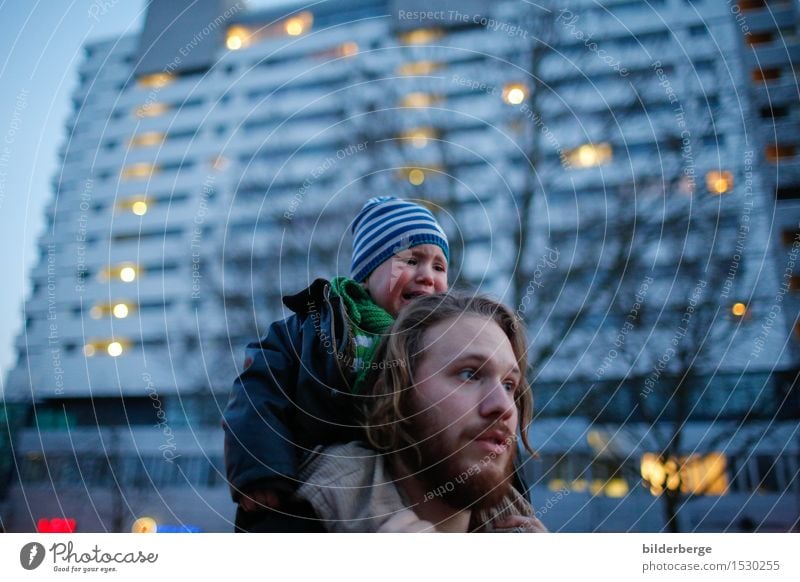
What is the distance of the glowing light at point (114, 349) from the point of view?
1.25 metres

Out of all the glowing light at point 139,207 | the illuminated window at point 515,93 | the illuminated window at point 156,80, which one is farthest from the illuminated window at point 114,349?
the illuminated window at point 515,93

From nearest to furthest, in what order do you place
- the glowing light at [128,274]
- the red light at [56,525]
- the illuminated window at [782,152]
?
the red light at [56,525]
the illuminated window at [782,152]
the glowing light at [128,274]

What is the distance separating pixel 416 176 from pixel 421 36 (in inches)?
15.4

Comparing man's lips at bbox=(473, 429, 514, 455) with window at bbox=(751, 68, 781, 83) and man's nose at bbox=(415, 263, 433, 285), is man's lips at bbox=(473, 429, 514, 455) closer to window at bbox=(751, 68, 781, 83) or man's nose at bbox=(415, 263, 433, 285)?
man's nose at bbox=(415, 263, 433, 285)

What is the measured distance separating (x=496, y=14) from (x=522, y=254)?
21.1 inches

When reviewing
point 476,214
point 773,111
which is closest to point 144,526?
point 476,214

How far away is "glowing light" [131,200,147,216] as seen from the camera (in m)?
1.35

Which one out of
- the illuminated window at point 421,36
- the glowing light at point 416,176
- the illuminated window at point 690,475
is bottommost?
the illuminated window at point 690,475

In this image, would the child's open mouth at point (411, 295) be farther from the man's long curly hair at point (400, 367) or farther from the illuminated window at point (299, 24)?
the illuminated window at point (299, 24)

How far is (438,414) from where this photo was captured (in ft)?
2.18

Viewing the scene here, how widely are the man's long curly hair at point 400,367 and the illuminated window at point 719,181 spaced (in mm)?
920

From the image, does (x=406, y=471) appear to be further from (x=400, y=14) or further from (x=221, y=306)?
(x=221, y=306)

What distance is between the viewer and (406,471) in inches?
26.4
